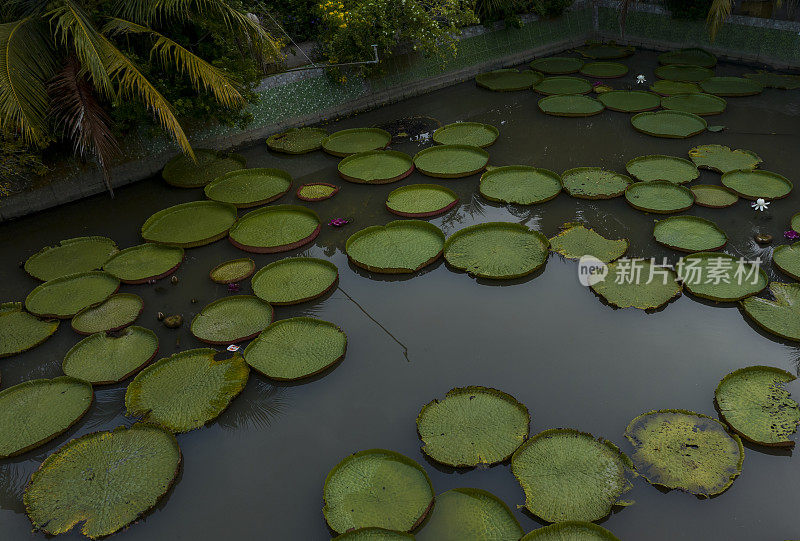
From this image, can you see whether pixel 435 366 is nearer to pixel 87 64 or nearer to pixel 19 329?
pixel 19 329

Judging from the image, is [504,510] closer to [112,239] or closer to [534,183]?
[534,183]

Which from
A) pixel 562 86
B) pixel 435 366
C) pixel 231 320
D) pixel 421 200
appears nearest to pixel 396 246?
pixel 421 200

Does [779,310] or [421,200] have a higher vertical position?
[421,200]

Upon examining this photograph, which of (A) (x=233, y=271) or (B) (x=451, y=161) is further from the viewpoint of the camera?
(B) (x=451, y=161)

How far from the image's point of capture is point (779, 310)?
12.9 feet

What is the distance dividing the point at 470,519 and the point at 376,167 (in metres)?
4.19

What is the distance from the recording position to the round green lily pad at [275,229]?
4980 mm

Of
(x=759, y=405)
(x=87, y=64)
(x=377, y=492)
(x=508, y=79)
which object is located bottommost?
(x=759, y=405)

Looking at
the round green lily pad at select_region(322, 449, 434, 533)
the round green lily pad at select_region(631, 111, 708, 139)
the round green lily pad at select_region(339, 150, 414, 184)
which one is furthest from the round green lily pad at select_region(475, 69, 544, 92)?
the round green lily pad at select_region(322, 449, 434, 533)

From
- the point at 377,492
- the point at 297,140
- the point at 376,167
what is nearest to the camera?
the point at 377,492

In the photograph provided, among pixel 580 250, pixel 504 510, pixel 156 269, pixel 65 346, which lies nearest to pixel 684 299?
pixel 580 250

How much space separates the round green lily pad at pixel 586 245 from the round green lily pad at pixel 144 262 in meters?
3.41

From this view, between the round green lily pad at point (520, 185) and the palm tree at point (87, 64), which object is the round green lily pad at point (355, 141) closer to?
the palm tree at point (87, 64)

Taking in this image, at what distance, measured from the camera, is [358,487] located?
9.78 feet
